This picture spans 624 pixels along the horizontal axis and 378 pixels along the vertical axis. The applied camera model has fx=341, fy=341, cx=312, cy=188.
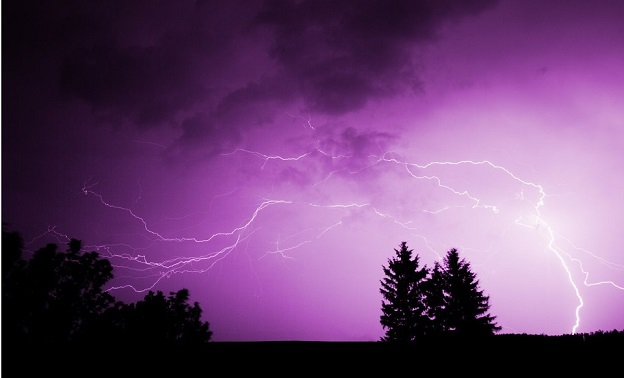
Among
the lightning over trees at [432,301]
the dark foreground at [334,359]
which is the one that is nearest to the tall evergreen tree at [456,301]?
the lightning over trees at [432,301]

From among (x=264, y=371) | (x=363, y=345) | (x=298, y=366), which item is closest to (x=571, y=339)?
(x=363, y=345)

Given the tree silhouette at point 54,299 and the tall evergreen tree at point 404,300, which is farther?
the tall evergreen tree at point 404,300

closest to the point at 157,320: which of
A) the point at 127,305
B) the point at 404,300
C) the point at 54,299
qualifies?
the point at 127,305

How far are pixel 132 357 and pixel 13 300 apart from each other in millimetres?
9551

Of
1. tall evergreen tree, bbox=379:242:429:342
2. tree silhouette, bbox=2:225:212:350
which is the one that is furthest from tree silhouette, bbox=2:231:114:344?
tall evergreen tree, bbox=379:242:429:342

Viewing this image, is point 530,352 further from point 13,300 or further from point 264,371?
point 13,300

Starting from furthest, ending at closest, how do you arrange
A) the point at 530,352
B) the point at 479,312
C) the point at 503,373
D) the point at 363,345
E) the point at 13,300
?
the point at 479,312
the point at 13,300
the point at 363,345
the point at 530,352
the point at 503,373

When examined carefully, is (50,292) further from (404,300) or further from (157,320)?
(404,300)

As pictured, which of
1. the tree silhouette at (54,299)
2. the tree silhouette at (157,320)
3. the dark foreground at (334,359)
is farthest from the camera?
the tree silhouette at (157,320)

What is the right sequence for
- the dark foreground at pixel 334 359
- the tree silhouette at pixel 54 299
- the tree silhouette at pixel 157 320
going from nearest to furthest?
the dark foreground at pixel 334 359
the tree silhouette at pixel 54 299
the tree silhouette at pixel 157 320

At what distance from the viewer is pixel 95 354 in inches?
230

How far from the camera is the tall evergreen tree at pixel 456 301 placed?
18.0 meters

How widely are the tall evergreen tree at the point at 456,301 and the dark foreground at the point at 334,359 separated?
479 inches

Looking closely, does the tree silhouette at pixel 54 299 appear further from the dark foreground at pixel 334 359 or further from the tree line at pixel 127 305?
the dark foreground at pixel 334 359
